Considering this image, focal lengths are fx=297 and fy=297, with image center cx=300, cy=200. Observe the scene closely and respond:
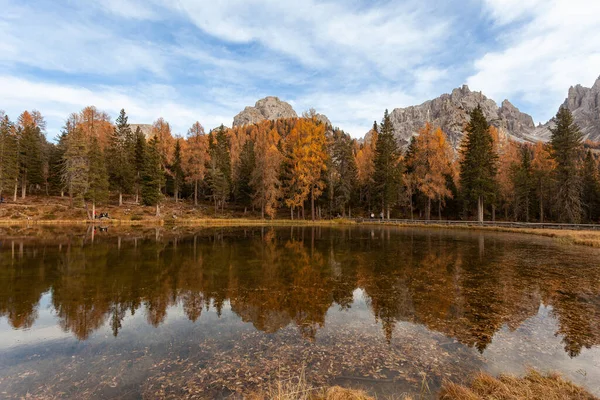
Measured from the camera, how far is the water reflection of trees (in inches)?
384

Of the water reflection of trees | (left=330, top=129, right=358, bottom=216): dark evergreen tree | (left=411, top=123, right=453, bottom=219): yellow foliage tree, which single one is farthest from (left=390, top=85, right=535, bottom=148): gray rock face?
the water reflection of trees

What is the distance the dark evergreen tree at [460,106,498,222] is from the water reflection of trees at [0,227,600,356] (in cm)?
2825

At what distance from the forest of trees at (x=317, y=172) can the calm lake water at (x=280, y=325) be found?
1429 inches

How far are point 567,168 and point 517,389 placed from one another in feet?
179

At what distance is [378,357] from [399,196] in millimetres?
57032

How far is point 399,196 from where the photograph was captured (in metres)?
61.0

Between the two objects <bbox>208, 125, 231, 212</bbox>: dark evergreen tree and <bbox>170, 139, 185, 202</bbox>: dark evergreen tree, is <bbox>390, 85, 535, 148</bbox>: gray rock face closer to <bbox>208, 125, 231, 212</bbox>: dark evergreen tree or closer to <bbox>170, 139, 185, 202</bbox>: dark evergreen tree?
<bbox>208, 125, 231, 212</bbox>: dark evergreen tree

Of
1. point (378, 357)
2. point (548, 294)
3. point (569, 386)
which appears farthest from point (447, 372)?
point (548, 294)

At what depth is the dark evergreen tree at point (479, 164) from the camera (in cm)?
4906

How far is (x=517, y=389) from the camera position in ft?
17.4

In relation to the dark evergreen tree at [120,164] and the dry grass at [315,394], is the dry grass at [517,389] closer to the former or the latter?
the dry grass at [315,394]

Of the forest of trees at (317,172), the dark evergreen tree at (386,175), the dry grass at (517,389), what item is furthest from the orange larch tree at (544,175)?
the dry grass at (517,389)

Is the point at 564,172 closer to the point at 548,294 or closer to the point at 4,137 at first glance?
the point at 548,294

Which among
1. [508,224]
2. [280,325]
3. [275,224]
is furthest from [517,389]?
[275,224]
